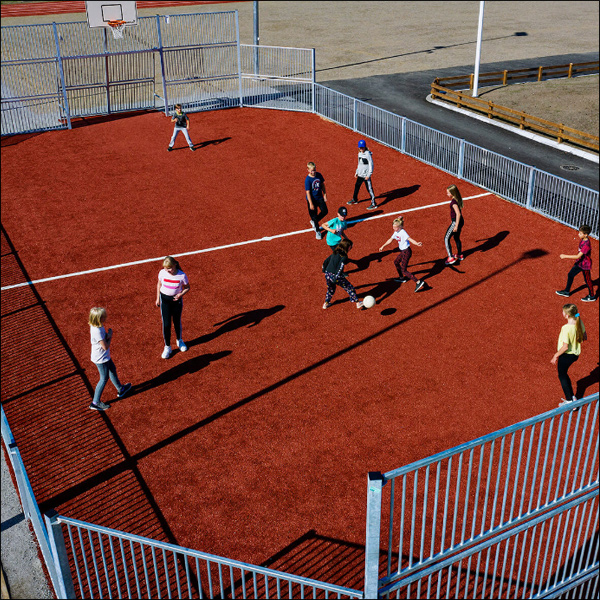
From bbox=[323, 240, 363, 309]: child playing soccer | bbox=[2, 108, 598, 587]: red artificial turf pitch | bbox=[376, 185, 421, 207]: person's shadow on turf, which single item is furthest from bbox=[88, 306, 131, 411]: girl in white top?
bbox=[376, 185, 421, 207]: person's shadow on turf

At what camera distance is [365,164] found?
19.2 m

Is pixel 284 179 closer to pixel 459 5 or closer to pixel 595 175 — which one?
pixel 595 175

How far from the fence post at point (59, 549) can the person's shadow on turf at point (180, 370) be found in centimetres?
557

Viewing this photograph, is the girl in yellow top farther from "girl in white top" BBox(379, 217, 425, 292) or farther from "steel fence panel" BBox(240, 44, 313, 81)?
"steel fence panel" BBox(240, 44, 313, 81)

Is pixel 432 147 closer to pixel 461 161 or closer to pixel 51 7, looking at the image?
pixel 461 161

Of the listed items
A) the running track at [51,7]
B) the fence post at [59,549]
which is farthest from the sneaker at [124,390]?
the running track at [51,7]

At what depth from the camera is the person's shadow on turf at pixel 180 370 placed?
1270 cm

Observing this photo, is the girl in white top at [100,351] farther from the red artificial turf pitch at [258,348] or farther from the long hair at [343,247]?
the long hair at [343,247]

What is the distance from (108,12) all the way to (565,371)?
25273mm

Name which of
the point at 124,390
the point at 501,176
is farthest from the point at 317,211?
the point at 124,390

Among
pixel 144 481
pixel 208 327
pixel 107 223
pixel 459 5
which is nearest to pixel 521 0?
pixel 459 5

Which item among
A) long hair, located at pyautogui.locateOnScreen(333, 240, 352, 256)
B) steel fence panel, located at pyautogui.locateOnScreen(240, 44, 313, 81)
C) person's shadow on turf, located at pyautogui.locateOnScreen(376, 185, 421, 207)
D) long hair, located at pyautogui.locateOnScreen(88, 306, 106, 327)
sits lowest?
person's shadow on turf, located at pyautogui.locateOnScreen(376, 185, 421, 207)

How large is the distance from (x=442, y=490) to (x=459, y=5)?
58525mm

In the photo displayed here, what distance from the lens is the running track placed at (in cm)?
5728
